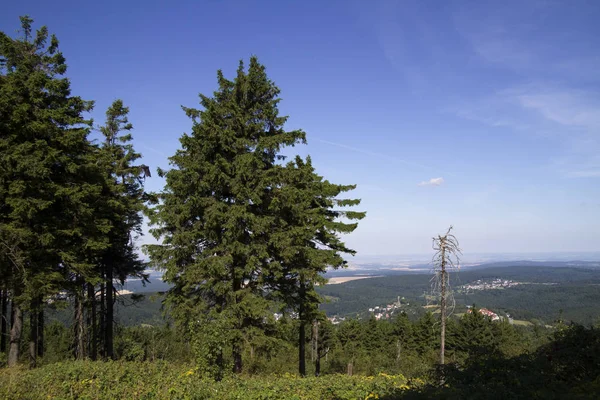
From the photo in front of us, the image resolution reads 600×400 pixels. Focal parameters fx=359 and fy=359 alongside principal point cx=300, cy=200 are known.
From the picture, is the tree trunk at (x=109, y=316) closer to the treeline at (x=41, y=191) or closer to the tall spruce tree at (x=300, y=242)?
the treeline at (x=41, y=191)

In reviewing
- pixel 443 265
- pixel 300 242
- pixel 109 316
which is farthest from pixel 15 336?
pixel 443 265

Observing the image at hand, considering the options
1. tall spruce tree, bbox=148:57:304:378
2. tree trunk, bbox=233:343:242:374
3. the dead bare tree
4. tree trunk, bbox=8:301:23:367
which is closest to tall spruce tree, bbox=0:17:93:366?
tree trunk, bbox=8:301:23:367

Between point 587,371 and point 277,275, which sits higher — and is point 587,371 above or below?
below

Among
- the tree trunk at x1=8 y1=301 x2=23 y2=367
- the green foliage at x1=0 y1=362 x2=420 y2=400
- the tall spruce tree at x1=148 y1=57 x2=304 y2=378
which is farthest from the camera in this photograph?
the tall spruce tree at x1=148 y1=57 x2=304 y2=378

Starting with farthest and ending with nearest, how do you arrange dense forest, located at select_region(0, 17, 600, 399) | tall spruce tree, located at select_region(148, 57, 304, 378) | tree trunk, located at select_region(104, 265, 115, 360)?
tree trunk, located at select_region(104, 265, 115, 360)
tall spruce tree, located at select_region(148, 57, 304, 378)
dense forest, located at select_region(0, 17, 600, 399)

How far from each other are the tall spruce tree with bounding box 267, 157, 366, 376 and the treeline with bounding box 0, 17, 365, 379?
6cm

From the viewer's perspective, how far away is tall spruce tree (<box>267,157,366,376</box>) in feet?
43.6

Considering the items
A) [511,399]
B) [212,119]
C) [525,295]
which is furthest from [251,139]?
[525,295]

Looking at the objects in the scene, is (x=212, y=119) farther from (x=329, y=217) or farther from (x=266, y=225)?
(x=329, y=217)

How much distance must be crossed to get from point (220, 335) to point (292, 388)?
267 cm

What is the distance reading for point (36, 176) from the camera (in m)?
11.6

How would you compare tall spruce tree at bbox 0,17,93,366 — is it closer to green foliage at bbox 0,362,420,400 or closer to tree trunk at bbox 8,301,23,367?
tree trunk at bbox 8,301,23,367

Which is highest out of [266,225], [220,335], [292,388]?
[266,225]

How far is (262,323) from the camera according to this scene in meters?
13.3
